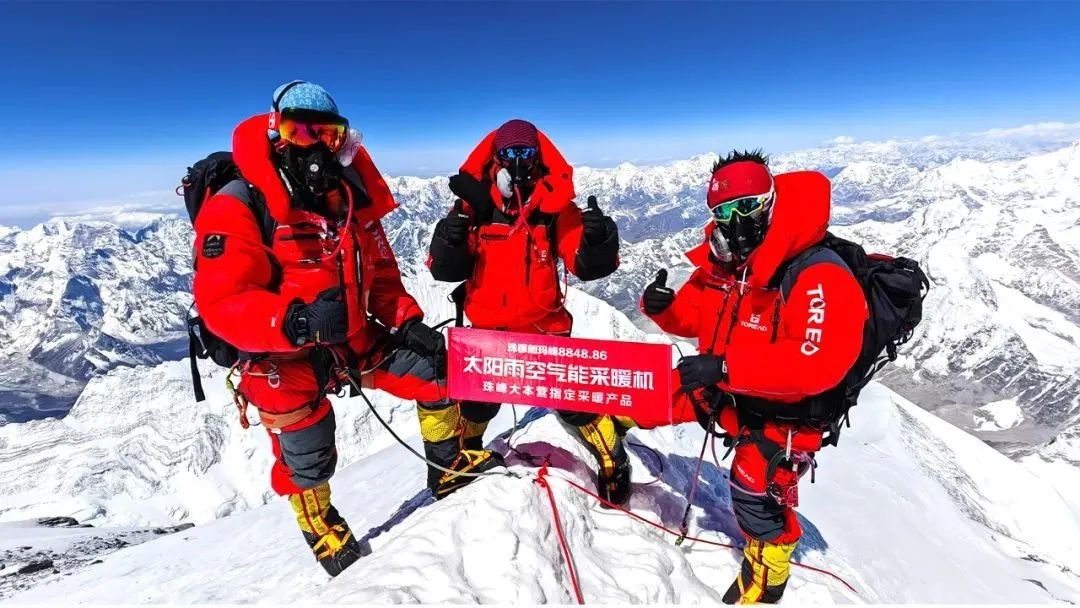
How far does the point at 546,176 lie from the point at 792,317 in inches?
125

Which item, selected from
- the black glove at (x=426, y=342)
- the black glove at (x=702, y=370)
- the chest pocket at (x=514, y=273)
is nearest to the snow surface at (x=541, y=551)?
the black glove at (x=426, y=342)

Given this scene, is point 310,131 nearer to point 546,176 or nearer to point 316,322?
point 316,322

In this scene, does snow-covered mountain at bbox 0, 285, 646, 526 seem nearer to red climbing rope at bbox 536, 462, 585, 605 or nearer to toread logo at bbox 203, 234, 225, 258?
red climbing rope at bbox 536, 462, 585, 605

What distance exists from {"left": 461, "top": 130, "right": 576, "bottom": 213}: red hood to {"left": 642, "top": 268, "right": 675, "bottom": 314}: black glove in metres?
1.40

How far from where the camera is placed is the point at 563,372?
5555mm

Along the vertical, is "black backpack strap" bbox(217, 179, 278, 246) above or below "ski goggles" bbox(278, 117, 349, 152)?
below

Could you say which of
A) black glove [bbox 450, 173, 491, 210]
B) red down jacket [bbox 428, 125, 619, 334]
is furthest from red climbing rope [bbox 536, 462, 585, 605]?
black glove [bbox 450, 173, 491, 210]

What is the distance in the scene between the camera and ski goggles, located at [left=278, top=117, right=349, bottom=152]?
16.0 ft

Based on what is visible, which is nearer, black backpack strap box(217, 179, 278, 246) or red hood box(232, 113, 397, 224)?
red hood box(232, 113, 397, 224)

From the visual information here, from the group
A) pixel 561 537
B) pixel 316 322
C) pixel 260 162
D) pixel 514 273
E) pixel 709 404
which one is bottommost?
pixel 561 537

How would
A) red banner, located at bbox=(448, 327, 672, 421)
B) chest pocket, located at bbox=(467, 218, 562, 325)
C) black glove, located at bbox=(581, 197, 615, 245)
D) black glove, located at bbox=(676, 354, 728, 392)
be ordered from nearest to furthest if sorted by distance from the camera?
black glove, located at bbox=(676, 354, 728, 392) → red banner, located at bbox=(448, 327, 672, 421) → black glove, located at bbox=(581, 197, 615, 245) → chest pocket, located at bbox=(467, 218, 562, 325)

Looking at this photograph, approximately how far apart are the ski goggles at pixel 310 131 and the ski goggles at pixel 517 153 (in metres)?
1.82

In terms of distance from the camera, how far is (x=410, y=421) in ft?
339

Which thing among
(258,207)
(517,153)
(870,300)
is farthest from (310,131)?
(870,300)
